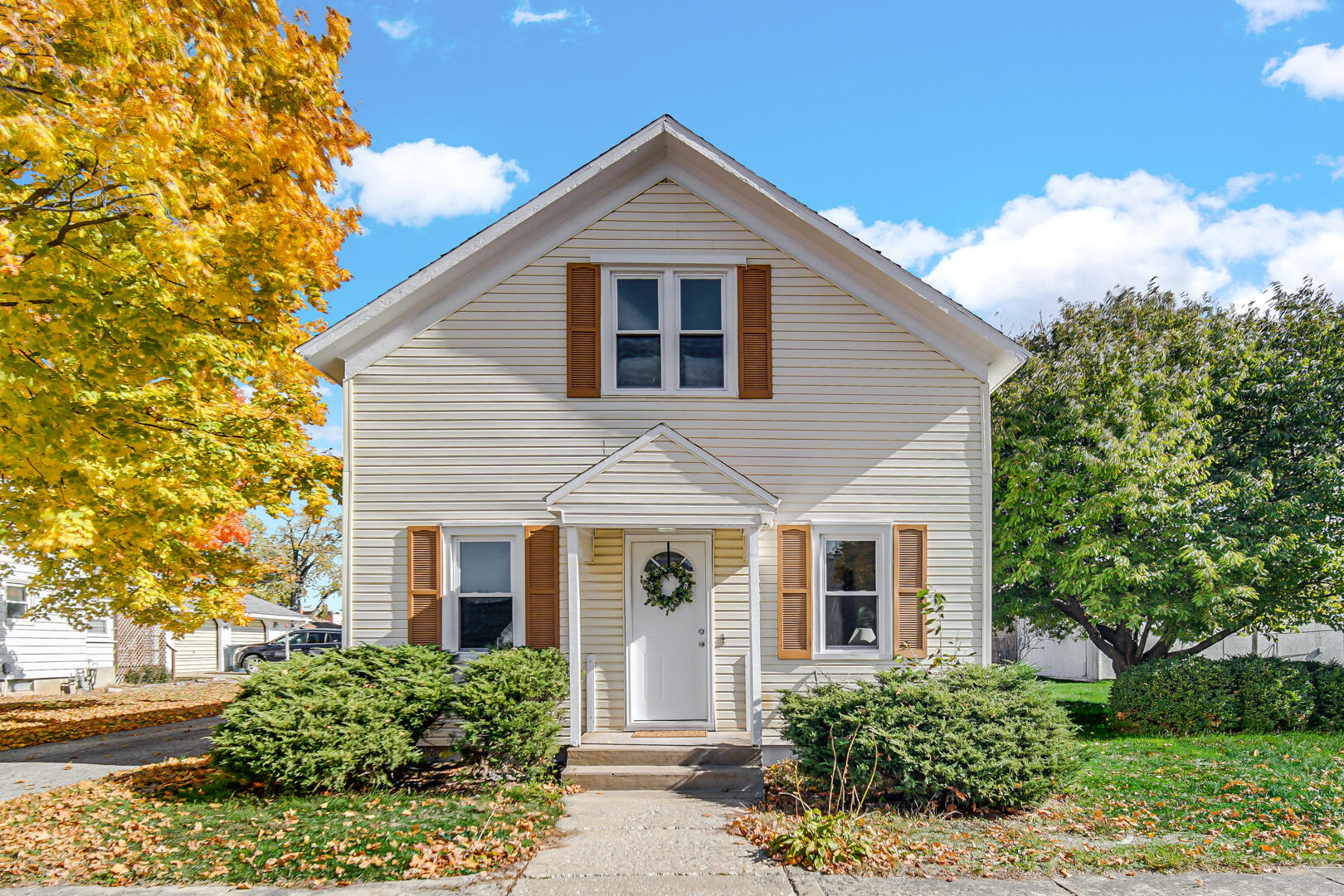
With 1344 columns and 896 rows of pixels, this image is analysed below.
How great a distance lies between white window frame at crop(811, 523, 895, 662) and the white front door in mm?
1308

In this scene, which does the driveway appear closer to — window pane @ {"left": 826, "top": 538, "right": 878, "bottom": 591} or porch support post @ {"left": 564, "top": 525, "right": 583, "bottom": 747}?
porch support post @ {"left": 564, "top": 525, "right": 583, "bottom": 747}

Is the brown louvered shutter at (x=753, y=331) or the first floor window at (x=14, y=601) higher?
the brown louvered shutter at (x=753, y=331)

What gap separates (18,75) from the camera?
24.2 feet

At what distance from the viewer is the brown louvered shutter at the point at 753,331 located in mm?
10453

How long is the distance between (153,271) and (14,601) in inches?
710

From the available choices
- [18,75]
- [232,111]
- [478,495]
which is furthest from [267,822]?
[232,111]

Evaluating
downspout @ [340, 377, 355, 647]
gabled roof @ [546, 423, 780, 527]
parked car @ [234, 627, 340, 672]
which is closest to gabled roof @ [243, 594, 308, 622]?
parked car @ [234, 627, 340, 672]

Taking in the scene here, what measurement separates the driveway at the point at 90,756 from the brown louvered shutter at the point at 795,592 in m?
7.17

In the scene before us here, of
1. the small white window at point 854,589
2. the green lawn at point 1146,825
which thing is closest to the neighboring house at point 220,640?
the small white window at point 854,589

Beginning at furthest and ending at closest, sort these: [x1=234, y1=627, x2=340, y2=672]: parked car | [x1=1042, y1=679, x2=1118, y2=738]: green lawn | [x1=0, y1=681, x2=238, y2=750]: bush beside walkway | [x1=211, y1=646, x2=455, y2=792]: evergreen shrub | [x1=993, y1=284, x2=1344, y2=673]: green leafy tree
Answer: [x1=234, y1=627, x2=340, y2=672]: parked car
[x1=0, y1=681, x2=238, y2=750]: bush beside walkway
[x1=993, y1=284, x2=1344, y2=673]: green leafy tree
[x1=1042, y1=679, x2=1118, y2=738]: green lawn
[x1=211, y1=646, x2=455, y2=792]: evergreen shrub

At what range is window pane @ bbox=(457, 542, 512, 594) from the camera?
10289 mm

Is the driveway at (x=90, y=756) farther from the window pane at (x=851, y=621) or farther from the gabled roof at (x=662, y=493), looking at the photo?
the window pane at (x=851, y=621)

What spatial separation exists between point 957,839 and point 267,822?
5.86 meters

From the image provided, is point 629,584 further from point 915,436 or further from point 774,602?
point 915,436
